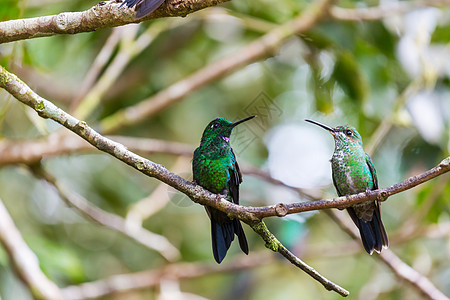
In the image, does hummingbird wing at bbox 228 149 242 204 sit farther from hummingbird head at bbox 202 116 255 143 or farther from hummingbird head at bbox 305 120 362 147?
hummingbird head at bbox 305 120 362 147

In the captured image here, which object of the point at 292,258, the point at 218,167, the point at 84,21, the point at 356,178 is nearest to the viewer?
the point at 292,258

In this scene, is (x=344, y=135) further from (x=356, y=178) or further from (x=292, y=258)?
(x=292, y=258)

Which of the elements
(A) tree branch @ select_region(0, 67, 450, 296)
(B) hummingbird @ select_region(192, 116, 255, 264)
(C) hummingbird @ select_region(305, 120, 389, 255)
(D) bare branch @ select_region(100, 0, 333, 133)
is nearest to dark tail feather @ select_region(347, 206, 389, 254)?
(C) hummingbird @ select_region(305, 120, 389, 255)

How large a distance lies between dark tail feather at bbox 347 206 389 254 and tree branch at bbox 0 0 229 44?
2.97ft

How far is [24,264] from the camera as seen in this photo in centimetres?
391

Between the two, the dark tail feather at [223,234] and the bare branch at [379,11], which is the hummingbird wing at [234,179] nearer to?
the dark tail feather at [223,234]

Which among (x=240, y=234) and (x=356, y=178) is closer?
(x=240, y=234)

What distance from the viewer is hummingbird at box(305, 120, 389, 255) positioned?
2059 mm

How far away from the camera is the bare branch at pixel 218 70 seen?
4.74 metres

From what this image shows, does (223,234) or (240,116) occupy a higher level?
(240,116)

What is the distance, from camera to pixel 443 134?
4.78m

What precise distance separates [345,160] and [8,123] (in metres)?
4.98

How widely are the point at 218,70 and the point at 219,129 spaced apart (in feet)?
9.50

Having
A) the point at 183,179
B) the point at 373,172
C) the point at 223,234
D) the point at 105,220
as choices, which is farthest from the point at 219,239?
the point at 105,220
